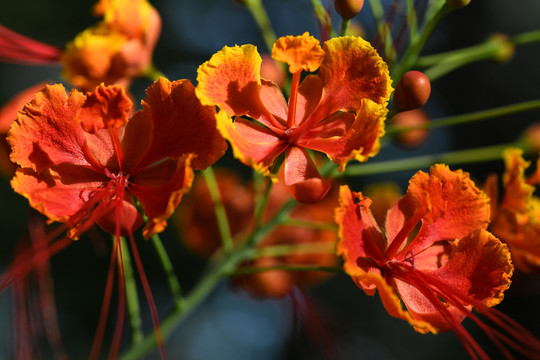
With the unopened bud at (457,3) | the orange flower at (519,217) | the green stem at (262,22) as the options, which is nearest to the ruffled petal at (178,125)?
the unopened bud at (457,3)

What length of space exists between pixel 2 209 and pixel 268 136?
250 inches

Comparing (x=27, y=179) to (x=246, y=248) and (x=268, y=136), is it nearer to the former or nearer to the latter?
(x=268, y=136)

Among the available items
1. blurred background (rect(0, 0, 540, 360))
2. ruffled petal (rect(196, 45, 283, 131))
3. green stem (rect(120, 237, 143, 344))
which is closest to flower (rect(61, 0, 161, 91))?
green stem (rect(120, 237, 143, 344))

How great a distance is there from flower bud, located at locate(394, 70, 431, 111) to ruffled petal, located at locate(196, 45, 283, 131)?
1.23ft

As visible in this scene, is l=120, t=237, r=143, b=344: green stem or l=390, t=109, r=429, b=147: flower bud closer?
l=120, t=237, r=143, b=344: green stem

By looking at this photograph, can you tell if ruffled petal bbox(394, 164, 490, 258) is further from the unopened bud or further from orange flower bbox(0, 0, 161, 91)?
orange flower bbox(0, 0, 161, 91)

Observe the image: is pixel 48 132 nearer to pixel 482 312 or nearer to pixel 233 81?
pixel 233 81

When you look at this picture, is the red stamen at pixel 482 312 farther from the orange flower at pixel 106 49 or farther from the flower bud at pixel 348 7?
the orange flower at pixel 106 49

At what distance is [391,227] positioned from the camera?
1.48 meters

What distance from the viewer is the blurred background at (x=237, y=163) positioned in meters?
6.97

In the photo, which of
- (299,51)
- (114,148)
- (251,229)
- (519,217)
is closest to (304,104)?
(299,51)

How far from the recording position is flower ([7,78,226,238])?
4.30ft

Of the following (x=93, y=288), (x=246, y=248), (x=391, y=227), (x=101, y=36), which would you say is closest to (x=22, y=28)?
(x=93, y=288)

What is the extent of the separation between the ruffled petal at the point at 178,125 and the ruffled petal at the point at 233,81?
A: 1.5 inches
